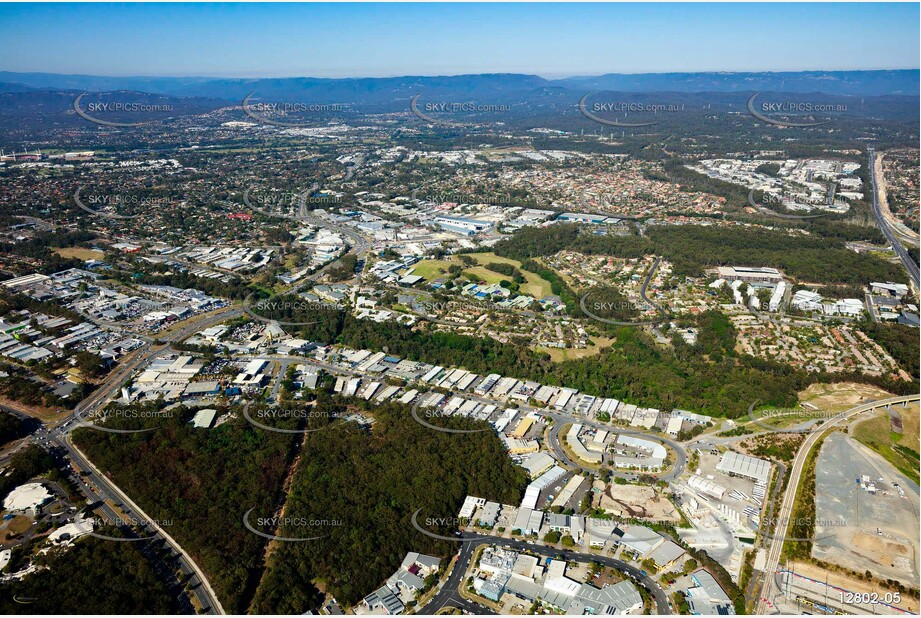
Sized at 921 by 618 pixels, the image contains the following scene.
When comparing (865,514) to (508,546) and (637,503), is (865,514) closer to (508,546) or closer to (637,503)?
(637,503)

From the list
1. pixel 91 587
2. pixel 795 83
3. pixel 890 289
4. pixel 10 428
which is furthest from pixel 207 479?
pixel 795 83

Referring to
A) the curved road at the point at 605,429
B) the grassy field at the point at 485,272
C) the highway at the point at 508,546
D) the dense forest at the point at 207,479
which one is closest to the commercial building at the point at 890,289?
the grassy field at the point at 485,272

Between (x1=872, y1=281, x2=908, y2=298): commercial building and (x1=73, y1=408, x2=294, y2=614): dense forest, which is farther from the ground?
(x1=872, y1=281, x2=908, y2=298): commercial building

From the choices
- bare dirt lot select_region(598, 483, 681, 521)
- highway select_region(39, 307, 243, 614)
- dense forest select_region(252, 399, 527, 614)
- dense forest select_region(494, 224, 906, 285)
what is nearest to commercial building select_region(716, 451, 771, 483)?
bare dirt lot select_region(598, 483, 681, 521)

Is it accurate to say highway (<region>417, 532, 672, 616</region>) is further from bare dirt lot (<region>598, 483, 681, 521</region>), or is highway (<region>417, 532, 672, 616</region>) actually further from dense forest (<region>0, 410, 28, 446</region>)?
dense forest (<region>0, 410, 28, 446</region>)

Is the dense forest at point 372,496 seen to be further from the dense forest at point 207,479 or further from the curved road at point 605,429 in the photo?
the curved road at point 605,429
